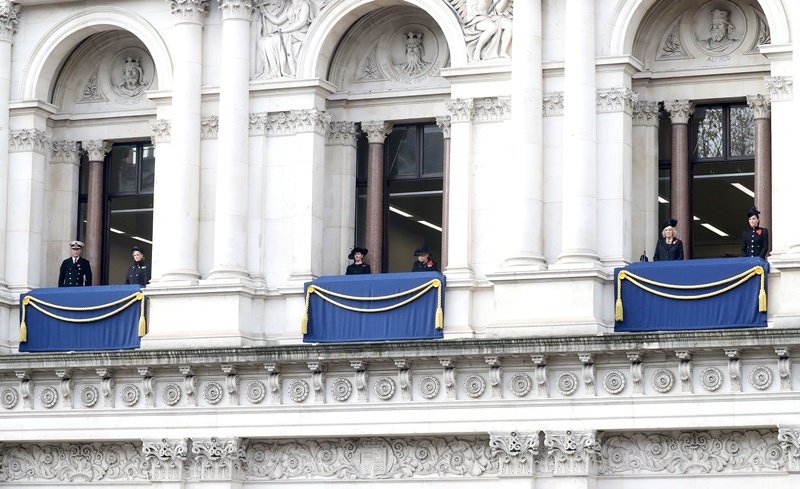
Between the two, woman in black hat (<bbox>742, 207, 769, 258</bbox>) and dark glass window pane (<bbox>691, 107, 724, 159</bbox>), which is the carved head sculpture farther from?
woman in black hat (<bbox>742, 207, 769, 258</bbox>)

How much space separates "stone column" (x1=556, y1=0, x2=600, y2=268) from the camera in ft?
132

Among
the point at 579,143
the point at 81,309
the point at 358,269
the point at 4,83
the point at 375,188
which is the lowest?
→ the point at 81,309

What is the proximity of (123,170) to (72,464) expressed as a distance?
6.89m

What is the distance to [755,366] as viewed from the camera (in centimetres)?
3825

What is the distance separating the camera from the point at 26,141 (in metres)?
45.6

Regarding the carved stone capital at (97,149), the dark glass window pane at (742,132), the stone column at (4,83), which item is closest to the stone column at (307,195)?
the carved stone capital at (97,149)

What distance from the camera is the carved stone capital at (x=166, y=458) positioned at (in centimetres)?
4178

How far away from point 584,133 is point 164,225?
361 inches

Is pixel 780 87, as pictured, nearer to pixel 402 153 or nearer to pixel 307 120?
pixel 402 153

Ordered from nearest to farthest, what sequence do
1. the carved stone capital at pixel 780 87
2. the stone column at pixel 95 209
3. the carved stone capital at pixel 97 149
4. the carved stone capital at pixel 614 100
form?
the carved stone capital at pixel 780 87
the carved stone capital at pixel 614 100
the stone column at pixel 95 209
the carved stone capital at pixel 97 149

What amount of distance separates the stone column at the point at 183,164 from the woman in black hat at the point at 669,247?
948cm

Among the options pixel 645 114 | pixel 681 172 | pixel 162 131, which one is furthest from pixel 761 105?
pixel 162 131

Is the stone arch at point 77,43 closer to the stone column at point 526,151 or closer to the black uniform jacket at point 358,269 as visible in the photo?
the black uniform jacket at point 358,269

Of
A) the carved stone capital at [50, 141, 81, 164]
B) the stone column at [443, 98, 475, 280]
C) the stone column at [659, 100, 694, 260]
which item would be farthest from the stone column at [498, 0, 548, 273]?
the carved stone capital at [50, 141, 81, 164]
